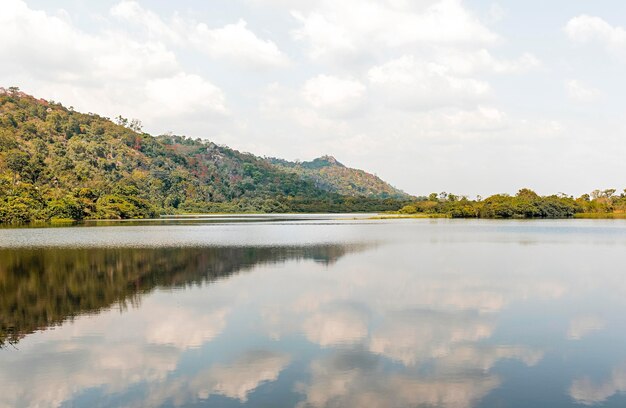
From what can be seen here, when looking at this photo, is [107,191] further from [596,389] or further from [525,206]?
[596,389]

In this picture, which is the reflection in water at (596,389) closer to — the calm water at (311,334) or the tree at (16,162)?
the calm water at (311,334)

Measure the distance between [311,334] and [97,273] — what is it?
17635 millimetres

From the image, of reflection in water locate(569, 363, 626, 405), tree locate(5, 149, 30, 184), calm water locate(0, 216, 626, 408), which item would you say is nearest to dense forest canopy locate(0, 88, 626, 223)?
tree locate(5, 149, 30, 184)

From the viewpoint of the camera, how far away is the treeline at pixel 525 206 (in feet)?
426

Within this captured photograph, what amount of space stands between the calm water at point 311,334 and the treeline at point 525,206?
98905 millimetres

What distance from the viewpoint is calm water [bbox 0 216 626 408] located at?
482 inches

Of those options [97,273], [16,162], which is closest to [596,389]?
[97,273]

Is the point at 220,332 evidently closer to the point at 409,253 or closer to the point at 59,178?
the point at 409,253

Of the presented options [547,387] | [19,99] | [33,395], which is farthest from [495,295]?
[19,99]

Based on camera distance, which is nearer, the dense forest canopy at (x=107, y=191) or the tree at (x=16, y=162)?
the dense forest canopy at (x=107, y=191)

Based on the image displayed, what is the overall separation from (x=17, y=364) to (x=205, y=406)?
617 cm

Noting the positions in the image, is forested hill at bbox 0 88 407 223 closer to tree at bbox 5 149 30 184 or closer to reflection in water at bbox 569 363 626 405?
tree at bbox 5 149 30 184

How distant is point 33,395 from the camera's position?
1213cm

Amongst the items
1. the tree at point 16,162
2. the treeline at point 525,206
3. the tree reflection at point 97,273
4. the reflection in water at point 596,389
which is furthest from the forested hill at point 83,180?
the reflection in water at point 596,389
